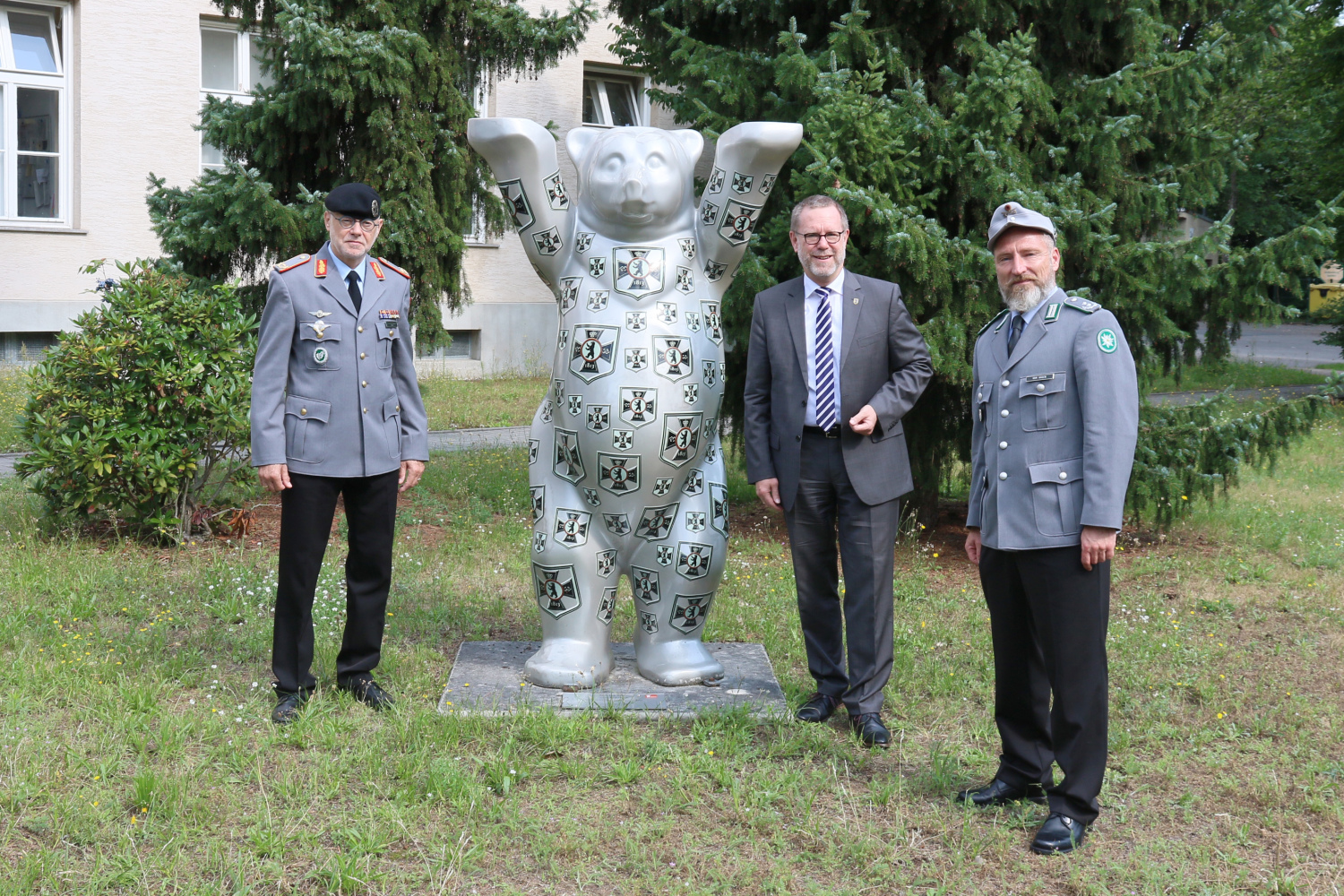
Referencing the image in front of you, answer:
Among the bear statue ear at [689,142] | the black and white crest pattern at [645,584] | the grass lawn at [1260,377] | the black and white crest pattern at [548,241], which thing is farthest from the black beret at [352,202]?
the grass lawn at [1260,377]

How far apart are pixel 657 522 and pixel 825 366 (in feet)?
3.27

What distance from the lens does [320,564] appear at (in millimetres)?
4637

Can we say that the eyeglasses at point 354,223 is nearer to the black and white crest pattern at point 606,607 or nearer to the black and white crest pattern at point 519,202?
the black and white crest pattern at point 519,202

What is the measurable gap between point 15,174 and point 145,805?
41.8 feet

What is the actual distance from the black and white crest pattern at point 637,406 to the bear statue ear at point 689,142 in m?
1.05

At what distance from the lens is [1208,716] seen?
16.1ft

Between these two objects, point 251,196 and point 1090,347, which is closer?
point 1090,347

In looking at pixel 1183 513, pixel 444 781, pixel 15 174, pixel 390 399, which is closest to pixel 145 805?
pixel 444 781

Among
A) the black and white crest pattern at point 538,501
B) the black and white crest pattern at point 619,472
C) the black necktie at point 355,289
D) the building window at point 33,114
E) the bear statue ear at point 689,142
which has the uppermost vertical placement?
the building window at point 33,114

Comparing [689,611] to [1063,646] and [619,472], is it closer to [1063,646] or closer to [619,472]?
[619,472]

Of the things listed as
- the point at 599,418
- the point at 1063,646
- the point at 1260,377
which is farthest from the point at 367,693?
the point at 1260,377

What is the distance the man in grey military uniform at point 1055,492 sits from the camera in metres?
3.46

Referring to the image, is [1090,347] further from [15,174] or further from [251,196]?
[15,174]

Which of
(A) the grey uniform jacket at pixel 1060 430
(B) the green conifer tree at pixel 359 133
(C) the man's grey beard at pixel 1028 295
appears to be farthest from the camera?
(B) the green conifer tree at pixel 359 133
